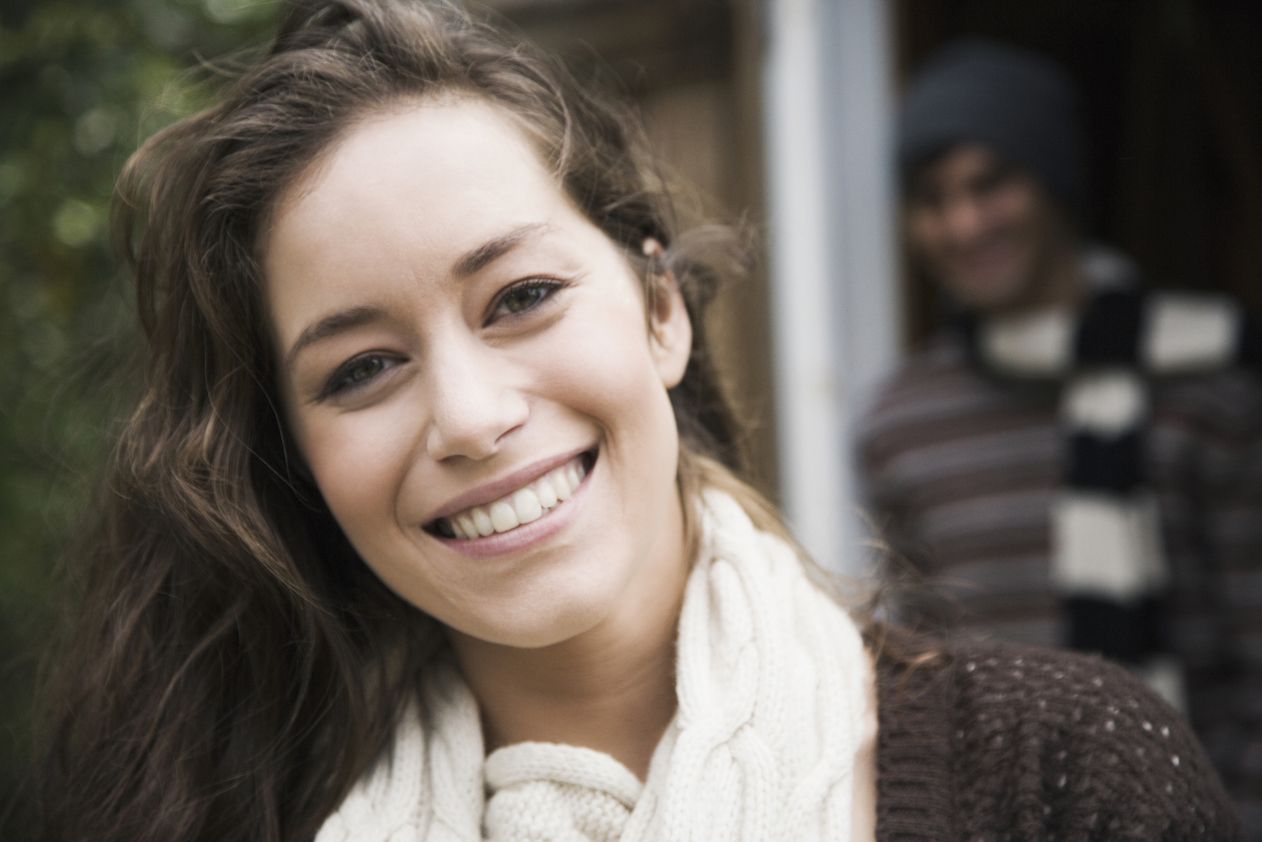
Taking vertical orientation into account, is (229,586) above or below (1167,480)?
above

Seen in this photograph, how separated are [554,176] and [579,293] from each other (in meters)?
0.16

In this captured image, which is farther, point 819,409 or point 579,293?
point 819,409

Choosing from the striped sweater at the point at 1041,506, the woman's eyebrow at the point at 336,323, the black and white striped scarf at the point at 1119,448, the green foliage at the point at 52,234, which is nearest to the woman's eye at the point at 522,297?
the woman's eyebrow at the point at 336,323

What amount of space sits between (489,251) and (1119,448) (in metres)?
1.70

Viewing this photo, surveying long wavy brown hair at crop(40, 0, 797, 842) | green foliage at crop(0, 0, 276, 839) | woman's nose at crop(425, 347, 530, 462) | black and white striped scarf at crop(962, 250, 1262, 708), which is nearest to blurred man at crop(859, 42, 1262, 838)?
black and white striped scarf at crop(962, 250, 1262, 708)

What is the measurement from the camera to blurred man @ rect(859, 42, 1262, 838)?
96.6 inches

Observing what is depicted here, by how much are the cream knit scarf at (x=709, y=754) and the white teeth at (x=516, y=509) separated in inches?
9.7

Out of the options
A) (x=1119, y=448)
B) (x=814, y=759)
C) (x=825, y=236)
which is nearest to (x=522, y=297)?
(x=814, y=759)

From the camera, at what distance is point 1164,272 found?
12.0 ft

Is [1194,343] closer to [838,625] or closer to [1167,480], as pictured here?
[1167,480]

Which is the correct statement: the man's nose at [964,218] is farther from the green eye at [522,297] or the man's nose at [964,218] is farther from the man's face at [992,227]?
the green eye at [522,297]

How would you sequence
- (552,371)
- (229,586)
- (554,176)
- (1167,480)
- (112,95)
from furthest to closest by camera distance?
(1167,480) → (112,95) → (229,586) → (554,176) → (552,371)

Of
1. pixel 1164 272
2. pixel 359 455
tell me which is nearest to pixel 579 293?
pixel 359 455

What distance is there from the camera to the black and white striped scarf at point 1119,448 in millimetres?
2465
